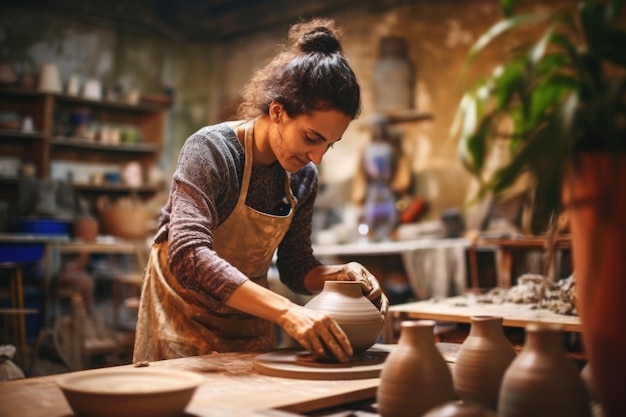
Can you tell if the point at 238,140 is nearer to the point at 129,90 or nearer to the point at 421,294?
the point at 421,294

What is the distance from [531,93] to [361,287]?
103 cm

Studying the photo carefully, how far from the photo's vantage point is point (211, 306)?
2244mm

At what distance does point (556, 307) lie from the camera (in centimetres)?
301

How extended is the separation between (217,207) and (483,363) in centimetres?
116

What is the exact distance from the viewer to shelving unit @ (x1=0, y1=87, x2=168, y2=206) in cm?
798

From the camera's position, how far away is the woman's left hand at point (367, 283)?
215 cm

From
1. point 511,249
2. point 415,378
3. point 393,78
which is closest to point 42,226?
point 393,78

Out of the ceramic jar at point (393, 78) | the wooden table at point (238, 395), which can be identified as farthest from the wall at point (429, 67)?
the wooden table at point (238, 395)

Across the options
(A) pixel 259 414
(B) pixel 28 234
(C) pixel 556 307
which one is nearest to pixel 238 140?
(A) pixel 259 414

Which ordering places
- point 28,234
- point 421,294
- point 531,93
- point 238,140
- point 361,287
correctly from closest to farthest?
point 531,93 < point 361,287 < point 238,140 < point 421,294 < point 28,234

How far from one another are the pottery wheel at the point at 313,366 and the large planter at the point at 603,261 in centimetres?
65

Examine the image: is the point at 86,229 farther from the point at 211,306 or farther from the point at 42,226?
the point at 211,306

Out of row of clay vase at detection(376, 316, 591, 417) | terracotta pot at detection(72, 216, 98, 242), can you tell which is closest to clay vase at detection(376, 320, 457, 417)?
row of clay vase at detection(376, 316, 591, 417)

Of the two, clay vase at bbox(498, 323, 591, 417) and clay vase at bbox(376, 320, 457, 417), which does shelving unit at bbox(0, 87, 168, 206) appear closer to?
clay vase at bbox(376, 320, 457, 417)
